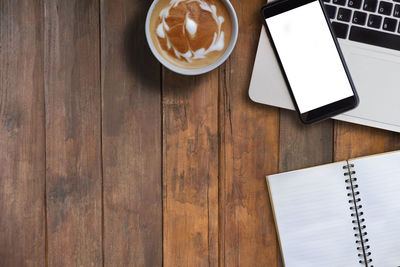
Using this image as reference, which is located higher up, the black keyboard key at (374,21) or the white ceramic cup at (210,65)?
the black keyboard key at (374,21)

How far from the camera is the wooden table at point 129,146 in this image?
2.20ft

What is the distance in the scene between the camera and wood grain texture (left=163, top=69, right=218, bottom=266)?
0.68 metres

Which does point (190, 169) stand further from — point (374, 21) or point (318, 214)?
point (374, 21)

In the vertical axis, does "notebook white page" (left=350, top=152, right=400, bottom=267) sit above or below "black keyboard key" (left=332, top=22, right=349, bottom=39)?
below

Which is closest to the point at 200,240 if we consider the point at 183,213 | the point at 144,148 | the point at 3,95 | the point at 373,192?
the point at 183,213

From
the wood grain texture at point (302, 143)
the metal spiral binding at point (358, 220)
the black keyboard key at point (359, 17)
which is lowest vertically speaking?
the metal spiral binding at point (358, 220)

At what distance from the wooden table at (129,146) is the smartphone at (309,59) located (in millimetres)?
35

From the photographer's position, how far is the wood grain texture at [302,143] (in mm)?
680

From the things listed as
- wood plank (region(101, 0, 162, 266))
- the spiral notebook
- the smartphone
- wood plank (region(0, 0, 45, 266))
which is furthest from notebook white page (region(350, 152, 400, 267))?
wood plank (region(0, 0, 45, 266))

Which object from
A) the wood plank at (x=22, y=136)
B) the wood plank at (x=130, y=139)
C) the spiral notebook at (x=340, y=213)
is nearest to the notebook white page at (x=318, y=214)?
the spiral notebook at (x=340, y=213)

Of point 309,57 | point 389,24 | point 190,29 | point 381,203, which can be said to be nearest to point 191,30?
point 190,29

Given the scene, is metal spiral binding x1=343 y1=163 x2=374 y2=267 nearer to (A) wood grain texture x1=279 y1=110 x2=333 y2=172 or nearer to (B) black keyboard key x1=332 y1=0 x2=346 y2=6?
(A) wood grain texture x1=279 y1=110 x2=333 y2=172

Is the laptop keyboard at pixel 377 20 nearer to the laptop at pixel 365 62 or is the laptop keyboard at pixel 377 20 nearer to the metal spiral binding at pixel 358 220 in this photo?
the laptop at pixel 365 62

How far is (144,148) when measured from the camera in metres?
0.69
